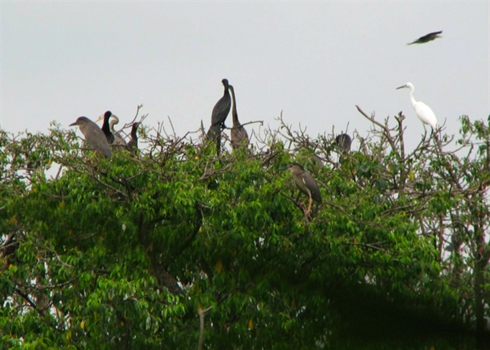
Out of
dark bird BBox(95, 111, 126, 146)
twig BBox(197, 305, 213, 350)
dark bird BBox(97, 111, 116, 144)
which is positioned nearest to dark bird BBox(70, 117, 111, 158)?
dark bird BBox(95, 111, 126, 146)

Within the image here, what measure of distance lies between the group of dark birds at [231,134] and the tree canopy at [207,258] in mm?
254

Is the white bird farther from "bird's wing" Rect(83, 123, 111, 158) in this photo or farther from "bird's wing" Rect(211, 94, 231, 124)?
"bird's wing" Rect(83, 123, 111, 158)

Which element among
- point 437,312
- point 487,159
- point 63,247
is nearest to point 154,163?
point 63,247

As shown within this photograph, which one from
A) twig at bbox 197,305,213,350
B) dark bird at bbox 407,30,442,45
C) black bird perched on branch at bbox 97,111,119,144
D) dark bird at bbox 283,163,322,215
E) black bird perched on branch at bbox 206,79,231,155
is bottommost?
twig at bbox 197,305,213,350

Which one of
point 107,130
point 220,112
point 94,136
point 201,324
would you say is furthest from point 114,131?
point 201,324

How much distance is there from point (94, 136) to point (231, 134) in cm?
334

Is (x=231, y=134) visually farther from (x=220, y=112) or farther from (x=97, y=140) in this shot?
(x=97, y=140)

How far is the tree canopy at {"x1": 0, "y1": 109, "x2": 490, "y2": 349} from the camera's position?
10.0m

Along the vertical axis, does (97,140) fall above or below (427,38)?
below

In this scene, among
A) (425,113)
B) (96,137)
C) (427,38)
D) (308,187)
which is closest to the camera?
(308,187)

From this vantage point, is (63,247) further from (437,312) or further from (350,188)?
Answer: (437,312)

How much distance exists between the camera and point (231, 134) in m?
15.2

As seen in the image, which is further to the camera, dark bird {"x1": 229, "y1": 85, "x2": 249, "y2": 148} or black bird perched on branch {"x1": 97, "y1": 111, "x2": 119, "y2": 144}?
black bird perched on branch {"x1": 97, "y1": 111, "x2": 119, "y2": 144}

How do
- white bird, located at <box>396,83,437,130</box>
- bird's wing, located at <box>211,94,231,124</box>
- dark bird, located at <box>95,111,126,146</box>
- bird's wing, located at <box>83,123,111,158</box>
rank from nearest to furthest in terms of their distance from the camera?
bird's wing, located at <box>83,123,111,158</box>, dark bird, located at <box>95,111,126,146</box>, bird's wing, located at <box>211,94,231,124</box>, white bird, located at <box>396,83,437,130</box>
